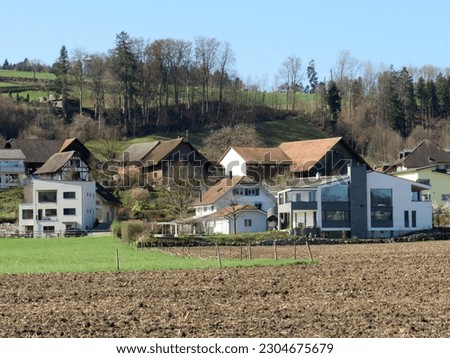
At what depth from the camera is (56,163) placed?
291ft

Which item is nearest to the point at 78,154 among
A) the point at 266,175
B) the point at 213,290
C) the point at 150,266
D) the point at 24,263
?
the point at 266,175

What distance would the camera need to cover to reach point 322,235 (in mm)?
66438

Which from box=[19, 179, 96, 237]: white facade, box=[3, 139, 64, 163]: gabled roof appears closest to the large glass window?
box=[19, 179, 96, 237]: white facade

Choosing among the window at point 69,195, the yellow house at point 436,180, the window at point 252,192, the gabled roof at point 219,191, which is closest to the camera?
the gabled roof at point 219,191

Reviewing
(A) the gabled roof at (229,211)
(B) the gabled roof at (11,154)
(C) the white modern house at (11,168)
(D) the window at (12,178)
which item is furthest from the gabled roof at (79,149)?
(A) the gabled roof at (229,211)

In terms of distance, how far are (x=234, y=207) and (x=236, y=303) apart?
4788 cm

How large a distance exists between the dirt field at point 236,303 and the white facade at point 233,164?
53033 millimetres

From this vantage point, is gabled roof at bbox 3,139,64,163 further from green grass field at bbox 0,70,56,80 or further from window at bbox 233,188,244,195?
green grass field at bbox 0,70,56,80

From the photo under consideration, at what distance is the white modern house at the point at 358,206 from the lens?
67875 millimetres

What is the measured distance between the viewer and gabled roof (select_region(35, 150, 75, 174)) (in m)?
87.9

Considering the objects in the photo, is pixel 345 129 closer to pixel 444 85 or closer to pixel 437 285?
pixel 444 85

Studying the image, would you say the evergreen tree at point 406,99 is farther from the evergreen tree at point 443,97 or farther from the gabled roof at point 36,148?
the gabled roof at point 36,148

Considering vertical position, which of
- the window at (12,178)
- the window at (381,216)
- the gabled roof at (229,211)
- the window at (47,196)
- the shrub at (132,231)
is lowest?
the shrub at (132,231)

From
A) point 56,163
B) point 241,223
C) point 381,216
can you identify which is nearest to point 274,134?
point 56,163
